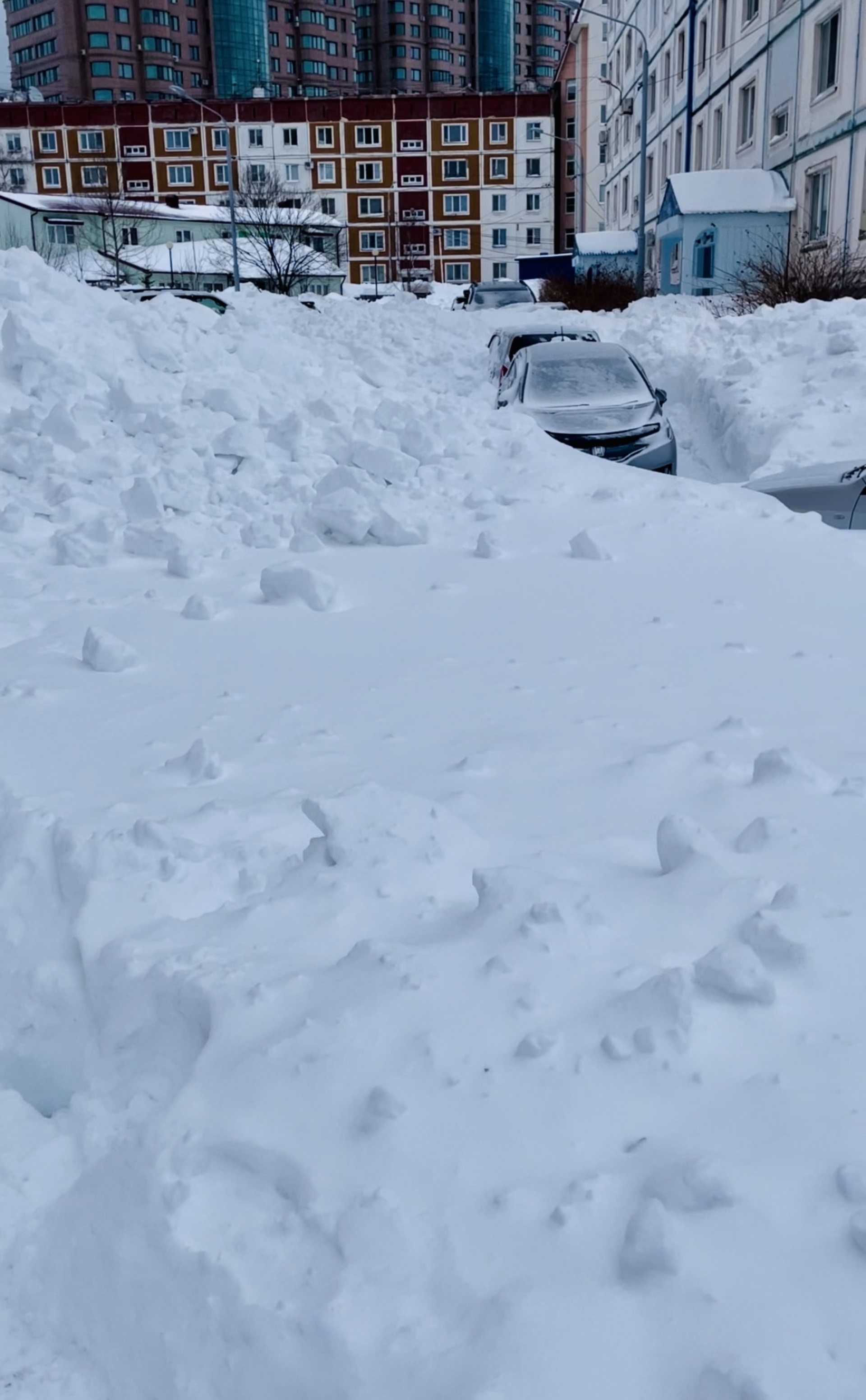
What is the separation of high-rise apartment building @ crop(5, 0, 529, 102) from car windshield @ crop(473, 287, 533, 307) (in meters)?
41.0

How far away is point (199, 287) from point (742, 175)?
1219 inches

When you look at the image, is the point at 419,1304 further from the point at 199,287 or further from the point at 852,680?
the point at 199,287

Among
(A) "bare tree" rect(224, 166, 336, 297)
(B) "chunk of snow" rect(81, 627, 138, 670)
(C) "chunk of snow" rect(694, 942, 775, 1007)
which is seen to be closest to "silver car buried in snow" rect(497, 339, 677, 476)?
(B) "chunk of snow" rect(81, 627, 138, 670)

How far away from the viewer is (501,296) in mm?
33438

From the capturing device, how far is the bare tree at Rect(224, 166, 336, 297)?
41594 millimetres

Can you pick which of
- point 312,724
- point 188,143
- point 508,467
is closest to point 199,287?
point 188,143

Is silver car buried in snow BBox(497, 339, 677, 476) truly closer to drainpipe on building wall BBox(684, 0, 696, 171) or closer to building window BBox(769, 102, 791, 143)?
building window BBox(769, 102, 791, 143)

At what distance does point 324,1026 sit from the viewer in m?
2.30

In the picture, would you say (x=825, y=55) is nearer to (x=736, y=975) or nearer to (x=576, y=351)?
(x=576, y=351)

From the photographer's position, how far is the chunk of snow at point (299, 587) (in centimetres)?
547

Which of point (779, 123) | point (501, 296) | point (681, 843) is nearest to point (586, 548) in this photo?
point (681, 843)

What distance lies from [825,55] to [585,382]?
16.6m

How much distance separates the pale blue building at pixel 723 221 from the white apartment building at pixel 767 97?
0.53 m

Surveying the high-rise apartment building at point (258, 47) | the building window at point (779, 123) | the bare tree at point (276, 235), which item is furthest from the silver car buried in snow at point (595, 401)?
the high-rise apartment building at point (258, 47)
